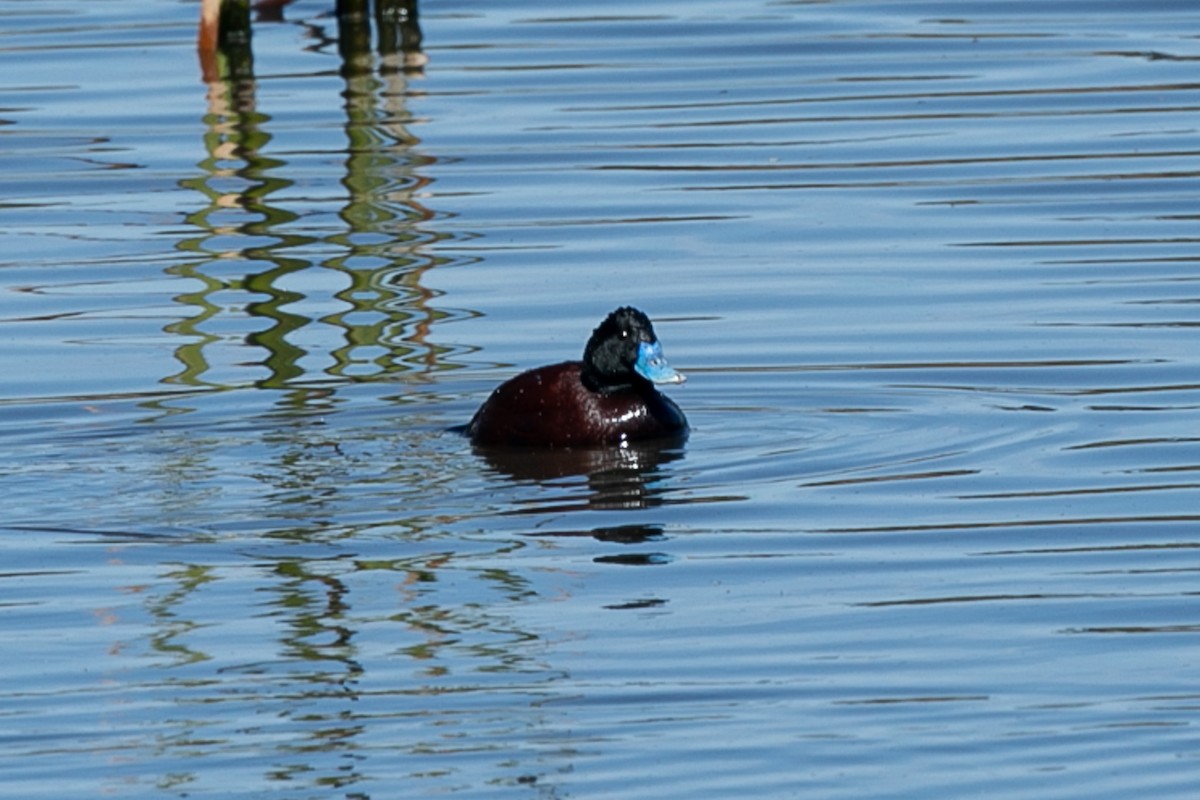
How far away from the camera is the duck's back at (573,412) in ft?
36.4

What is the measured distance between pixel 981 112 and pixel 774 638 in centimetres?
1013

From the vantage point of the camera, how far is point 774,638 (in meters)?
8.26

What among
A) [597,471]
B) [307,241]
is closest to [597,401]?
[597,471]

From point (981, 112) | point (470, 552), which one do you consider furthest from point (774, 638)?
point (981, 112)

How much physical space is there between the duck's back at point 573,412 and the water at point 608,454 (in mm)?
141

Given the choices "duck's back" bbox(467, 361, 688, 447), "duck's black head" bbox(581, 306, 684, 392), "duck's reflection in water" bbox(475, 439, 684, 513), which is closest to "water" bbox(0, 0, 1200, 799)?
"duck's reflection in water" bbox(475, 439, 684, 513)

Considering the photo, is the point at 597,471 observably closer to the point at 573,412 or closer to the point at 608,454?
the point at 608,454

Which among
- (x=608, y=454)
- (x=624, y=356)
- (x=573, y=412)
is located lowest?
(x=608, y=454)

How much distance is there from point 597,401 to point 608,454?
219 millimetres

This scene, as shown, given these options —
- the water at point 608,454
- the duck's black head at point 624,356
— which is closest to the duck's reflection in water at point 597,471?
the water at point 608,454

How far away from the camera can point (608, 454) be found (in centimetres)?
1112

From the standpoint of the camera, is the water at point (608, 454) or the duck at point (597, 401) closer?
the water at point (608, 454)

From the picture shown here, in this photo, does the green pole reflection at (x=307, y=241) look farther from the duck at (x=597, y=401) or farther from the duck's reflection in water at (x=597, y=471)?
the duck's reflection in water at (x=597, y=471)

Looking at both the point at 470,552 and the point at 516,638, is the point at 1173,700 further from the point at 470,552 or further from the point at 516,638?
the point at 470,552
